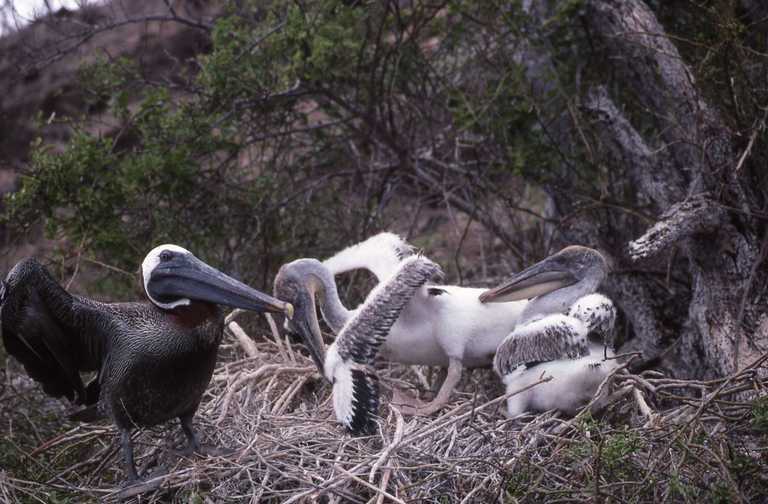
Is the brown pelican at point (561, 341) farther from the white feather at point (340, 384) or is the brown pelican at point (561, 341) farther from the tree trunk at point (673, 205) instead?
the white feather at point (340, 384)

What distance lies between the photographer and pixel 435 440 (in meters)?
4.27

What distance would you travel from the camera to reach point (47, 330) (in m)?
4.09

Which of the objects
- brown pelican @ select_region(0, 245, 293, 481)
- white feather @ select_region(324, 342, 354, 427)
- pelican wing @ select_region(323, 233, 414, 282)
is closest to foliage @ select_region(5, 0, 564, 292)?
pelican wing @ select_region(323, 233, 414, 282)

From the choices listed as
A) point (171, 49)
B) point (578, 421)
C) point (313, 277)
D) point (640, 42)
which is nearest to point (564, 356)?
point (578, 421)

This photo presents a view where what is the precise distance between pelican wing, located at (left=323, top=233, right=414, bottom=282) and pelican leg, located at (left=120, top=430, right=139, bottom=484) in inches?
59.2

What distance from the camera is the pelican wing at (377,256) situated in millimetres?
5281

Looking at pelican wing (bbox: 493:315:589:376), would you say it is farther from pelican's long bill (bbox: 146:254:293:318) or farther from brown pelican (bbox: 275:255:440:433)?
pelican's long bill (bbox: 146:254:293:318)

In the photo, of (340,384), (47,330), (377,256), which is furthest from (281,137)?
(47,330)

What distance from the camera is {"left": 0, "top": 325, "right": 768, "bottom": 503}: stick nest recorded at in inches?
140

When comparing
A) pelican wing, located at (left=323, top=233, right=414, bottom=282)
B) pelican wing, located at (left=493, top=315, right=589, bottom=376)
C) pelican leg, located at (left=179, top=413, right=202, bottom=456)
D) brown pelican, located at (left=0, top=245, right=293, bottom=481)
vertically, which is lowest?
pelican wing, located at (left=493, top=315, right=589, bottom=376)

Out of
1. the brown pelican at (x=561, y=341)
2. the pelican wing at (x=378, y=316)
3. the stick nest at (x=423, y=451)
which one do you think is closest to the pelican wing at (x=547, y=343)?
the brown pelican at (x=561, y=341)

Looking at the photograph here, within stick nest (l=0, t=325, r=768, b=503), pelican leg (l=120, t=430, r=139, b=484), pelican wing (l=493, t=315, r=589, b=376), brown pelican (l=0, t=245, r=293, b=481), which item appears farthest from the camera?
pelican wing (l=493, t=315, r=589, b=376)

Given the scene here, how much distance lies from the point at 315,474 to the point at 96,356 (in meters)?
1.12

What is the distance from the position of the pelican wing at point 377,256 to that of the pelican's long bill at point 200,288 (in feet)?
3.63
